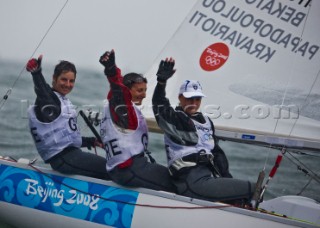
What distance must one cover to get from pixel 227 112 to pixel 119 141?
0.93 meters

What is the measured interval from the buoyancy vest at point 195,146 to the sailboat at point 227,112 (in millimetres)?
181

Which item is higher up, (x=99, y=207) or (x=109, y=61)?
(x=109, y=61)

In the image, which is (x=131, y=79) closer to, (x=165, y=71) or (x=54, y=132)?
(x=165, y=71)

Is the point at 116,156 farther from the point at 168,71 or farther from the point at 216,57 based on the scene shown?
the point at 216,57

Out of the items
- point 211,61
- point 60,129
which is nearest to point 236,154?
point 211,61

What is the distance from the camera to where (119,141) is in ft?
10.9

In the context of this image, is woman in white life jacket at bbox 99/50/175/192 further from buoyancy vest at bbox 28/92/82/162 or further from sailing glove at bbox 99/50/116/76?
buoyancy vest at bbox 28/92/82/162

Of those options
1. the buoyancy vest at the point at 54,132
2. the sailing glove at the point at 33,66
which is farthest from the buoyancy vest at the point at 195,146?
the sailing glove at the point at 33,66

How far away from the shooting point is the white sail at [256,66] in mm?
3855

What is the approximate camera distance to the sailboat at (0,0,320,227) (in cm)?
328

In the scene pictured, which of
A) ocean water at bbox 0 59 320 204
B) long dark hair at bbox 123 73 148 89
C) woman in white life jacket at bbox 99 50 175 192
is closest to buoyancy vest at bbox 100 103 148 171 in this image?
woman in white life jacket at bbox 99 50 175 192

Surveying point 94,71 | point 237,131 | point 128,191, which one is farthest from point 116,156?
point 94,71

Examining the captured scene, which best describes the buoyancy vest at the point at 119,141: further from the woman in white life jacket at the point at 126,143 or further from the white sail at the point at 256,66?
the white sail at the point at 256,66

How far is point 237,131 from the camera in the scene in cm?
394
